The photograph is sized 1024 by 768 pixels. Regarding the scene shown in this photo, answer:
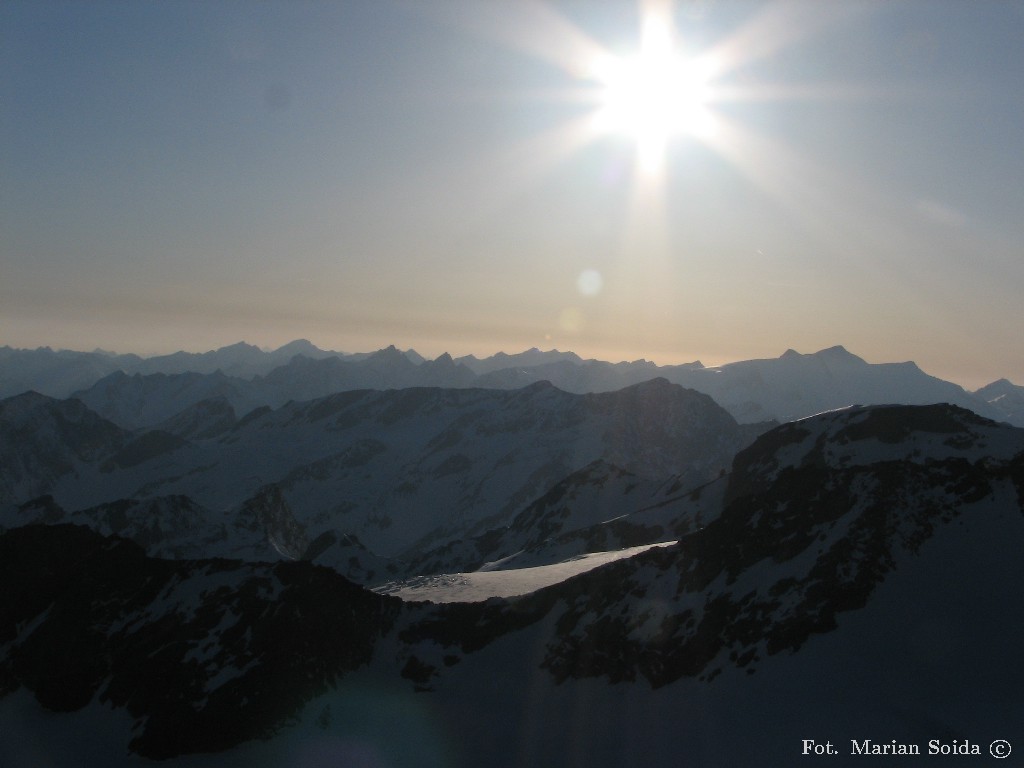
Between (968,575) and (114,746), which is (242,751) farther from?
(968,575)

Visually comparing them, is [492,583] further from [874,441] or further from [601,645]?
[874,441]

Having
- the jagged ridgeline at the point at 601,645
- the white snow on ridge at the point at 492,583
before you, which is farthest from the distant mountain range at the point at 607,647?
the white snow on ridge at the point at 492,583

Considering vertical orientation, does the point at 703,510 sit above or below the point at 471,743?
above

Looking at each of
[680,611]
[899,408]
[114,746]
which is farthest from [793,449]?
[114,746]

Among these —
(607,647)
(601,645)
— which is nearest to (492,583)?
(601,645)

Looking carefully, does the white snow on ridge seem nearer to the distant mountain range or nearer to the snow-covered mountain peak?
the distant mountain range

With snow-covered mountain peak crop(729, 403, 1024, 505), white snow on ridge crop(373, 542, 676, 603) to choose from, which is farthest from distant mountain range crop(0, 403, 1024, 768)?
white snow on ridge crop(373, 542, 676, 603)
